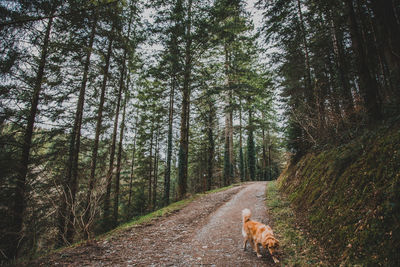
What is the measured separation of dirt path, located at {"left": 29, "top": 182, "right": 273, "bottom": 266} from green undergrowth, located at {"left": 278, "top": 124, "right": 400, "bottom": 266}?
1307 mm

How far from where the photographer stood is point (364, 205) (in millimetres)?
2580

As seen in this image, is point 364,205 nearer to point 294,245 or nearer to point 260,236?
point 294,245

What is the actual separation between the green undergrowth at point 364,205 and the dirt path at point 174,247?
4.29 ft

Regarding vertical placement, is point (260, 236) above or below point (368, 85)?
below

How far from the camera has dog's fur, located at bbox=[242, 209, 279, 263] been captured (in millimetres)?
2967

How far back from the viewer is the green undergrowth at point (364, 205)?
2029 millimetres

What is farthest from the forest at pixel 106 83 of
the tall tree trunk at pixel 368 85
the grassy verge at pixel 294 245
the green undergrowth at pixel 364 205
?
the grassy verge at pixel 294 245

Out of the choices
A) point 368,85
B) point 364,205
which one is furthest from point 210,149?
point 364,205

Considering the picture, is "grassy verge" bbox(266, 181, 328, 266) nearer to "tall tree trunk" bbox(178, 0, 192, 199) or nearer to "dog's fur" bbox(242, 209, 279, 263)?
"dog's fur" bbox(242, 209, 279, 263)

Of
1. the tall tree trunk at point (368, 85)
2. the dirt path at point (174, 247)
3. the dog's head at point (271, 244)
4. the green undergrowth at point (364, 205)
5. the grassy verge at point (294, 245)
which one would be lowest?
the dirt path at point (174, 247)

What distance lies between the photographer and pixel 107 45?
8375 millimetres

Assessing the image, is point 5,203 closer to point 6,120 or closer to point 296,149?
point 6,120

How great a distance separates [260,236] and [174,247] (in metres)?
2.14

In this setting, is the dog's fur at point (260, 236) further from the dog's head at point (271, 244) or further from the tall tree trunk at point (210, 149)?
the tall tree trunk at point (210, 149)
